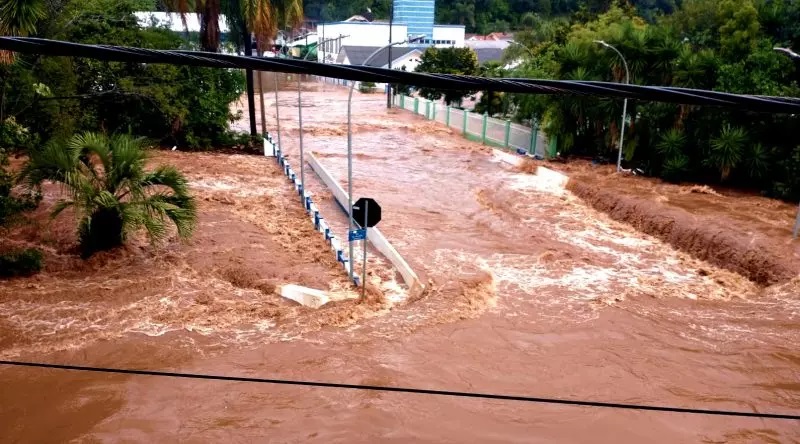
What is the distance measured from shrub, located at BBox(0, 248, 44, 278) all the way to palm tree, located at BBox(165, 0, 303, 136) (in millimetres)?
13594

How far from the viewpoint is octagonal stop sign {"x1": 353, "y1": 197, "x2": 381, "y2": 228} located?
387 inches

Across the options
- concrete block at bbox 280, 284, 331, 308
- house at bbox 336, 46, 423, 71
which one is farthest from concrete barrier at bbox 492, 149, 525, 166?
house at bbox 336, 46, 423, 71

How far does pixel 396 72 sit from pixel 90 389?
24.3ft

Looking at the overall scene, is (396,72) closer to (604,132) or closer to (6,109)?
(6,109)

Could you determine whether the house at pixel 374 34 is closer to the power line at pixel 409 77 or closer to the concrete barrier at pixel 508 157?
the concrete barrier at pixel 508 157

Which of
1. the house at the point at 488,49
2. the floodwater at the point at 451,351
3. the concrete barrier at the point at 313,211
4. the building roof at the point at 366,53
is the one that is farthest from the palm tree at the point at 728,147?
the building roof at the point at 366,53

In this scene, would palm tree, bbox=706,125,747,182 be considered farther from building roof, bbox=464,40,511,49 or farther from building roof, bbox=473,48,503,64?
building roof, bbox=464,40,511,49

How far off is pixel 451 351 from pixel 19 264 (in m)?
7.81

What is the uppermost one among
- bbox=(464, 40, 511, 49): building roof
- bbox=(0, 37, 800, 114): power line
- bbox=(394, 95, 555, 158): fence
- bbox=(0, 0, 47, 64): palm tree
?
bbox=(464, 40, 511, 49): building roof

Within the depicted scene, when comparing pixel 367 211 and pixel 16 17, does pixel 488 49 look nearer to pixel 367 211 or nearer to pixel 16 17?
pixel 367 211

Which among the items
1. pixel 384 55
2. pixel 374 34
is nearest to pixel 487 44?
pixel 384 55

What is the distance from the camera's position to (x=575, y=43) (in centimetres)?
2444

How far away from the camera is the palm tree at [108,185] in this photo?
10.9 m

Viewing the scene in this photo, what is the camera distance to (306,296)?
10641 mm
